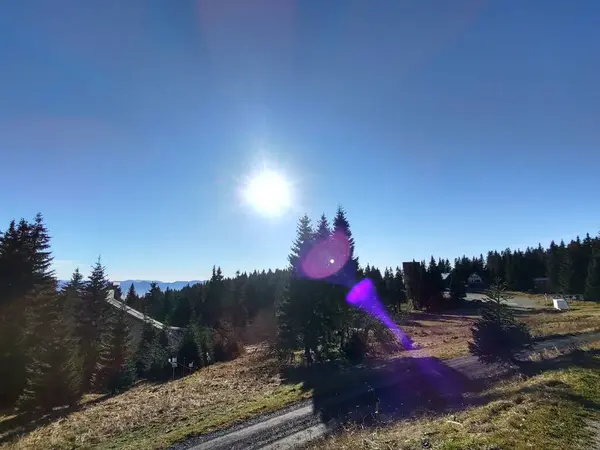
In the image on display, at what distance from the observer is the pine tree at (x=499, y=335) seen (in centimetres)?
1862

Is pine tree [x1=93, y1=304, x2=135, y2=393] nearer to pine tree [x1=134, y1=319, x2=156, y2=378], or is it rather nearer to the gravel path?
pine tree [x1=134, y1=319, x2=156, y2=378]

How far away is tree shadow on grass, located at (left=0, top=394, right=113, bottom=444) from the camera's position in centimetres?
1888

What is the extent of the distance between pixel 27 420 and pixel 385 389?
71.7 ft

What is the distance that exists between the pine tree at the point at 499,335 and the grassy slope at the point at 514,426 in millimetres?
4027

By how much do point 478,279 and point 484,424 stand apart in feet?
426

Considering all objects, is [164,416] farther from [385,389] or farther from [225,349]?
[225,349]

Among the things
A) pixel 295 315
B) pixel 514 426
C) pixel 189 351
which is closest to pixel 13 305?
pixel 189 351

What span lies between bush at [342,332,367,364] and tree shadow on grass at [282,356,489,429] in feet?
7.70

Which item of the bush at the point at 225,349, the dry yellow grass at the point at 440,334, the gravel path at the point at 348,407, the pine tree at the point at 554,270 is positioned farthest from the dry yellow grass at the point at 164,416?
the pine tree at the point at 554,270

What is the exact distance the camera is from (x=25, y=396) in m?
23.1

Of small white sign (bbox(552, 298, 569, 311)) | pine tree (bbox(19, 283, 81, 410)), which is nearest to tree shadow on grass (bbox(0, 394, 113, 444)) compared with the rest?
pine tree (bbox(19, 283, 81, 410))

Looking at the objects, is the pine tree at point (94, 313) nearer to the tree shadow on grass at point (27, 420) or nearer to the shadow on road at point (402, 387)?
the tree shadow on grass at point (27, 420)

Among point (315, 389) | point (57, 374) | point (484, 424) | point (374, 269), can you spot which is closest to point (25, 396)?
point (57, 374)

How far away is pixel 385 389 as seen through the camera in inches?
Result: 741
